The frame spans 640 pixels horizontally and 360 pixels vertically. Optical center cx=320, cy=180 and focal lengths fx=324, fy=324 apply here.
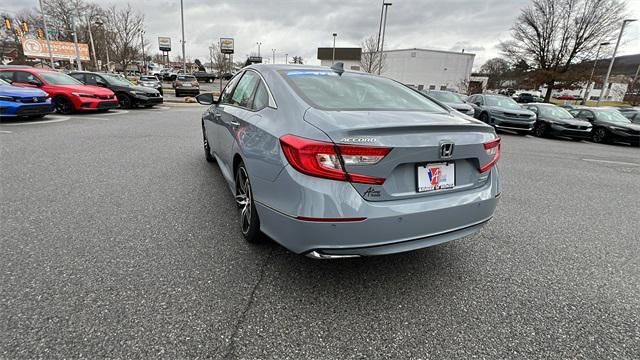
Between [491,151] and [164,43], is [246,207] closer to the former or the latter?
[491,151]

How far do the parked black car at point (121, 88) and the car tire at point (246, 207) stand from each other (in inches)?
515

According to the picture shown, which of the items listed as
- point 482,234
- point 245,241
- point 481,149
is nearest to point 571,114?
point 482,234

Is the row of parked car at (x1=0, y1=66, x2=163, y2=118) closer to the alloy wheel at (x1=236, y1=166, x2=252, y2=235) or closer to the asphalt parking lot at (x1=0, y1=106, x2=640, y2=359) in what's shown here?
the asphalt parking lot at (x1=0, y1=106, x2=640, y2=359)

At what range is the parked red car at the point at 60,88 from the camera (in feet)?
32.7

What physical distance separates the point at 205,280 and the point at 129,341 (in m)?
0.61

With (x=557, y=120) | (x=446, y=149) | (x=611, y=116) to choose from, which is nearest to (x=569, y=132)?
(x=557, y=120)

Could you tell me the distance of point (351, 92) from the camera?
8.73 feet

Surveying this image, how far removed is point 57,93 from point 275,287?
1179 cm

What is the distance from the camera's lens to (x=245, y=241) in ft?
9.34

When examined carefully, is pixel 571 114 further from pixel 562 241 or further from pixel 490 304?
pixel 490 304

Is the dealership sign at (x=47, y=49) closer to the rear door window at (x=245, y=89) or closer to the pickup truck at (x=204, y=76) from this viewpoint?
the pickup truck at (x=204, y=76)

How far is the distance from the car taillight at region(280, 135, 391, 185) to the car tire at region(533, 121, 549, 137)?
14.1m

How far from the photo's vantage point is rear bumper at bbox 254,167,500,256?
1799 millimetres

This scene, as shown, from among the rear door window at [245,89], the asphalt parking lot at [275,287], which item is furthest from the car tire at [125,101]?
the rear door window at [245,89]
